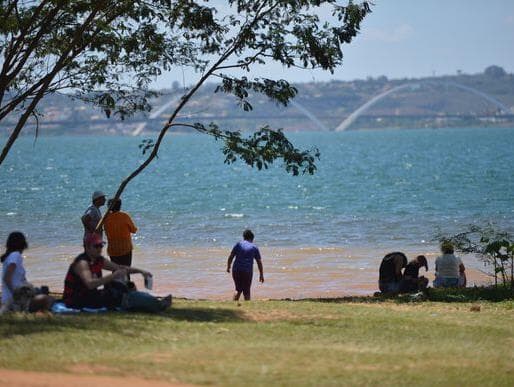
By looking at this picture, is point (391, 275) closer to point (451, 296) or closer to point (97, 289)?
point (451, 296)

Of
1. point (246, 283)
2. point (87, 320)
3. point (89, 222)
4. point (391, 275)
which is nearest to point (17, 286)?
point (87, 320)

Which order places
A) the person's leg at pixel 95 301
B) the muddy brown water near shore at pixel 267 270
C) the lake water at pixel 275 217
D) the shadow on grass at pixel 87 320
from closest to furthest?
1. the shadow on grass at pixel 87 320
2. the person's leg at pixel 95 301
3. the muddy brown water near shore at pixel 267 270
4. the lake water at pixel 275 217

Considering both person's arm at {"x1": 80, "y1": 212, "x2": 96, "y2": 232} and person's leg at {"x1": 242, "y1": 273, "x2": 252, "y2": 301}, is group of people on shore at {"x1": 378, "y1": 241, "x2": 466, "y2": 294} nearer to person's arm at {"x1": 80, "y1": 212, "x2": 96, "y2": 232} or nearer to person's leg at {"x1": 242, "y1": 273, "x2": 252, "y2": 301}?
person's leg at {"x1": 242, "y1": 273, "x2": 252, "y2": 301}

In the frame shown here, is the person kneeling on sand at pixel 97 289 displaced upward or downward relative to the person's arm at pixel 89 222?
downward

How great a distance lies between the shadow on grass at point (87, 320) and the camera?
34.9ft

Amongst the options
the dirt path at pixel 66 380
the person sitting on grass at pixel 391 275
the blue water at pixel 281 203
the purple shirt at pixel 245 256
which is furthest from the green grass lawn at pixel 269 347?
the blue water at pixel 281 203

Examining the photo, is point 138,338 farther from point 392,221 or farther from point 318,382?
point 392,221

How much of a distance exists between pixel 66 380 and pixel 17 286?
2.73m

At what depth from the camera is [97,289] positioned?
12.0 meters

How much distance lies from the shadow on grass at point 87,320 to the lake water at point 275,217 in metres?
8.21

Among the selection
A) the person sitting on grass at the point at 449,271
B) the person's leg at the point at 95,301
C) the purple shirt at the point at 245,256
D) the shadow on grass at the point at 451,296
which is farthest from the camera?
the person sitting on grass at the point at 449,271

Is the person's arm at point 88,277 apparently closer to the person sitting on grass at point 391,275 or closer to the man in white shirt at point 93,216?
the man in white shirt at point 93,216

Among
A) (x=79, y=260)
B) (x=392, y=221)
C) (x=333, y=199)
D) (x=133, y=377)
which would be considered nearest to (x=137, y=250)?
(x=392, y=221)

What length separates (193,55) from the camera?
1686 cm
